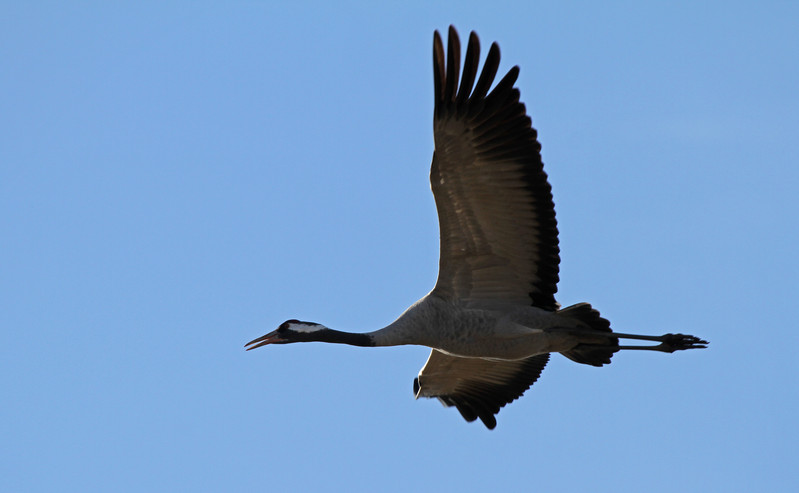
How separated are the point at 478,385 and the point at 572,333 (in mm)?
2556

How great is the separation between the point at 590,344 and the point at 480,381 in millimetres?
2401

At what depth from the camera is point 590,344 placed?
13812 millimetres

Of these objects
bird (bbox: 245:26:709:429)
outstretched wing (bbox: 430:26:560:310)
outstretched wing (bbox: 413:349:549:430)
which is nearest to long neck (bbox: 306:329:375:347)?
bird (bbox: 245:26:709:429)

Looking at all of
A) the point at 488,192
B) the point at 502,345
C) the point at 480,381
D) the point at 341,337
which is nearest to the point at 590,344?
the point at 502,345

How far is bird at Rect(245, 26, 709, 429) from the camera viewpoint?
1202cm

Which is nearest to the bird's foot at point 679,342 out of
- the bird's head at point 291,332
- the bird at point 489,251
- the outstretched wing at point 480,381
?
the bird at point 489,251

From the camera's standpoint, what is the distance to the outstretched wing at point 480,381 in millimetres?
15523

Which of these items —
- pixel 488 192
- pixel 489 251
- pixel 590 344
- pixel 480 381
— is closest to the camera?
pixel 488 192

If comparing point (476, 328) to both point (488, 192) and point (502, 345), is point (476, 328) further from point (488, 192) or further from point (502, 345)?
point (488, 192)

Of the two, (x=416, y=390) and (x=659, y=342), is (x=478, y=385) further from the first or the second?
(x=659, y=342)

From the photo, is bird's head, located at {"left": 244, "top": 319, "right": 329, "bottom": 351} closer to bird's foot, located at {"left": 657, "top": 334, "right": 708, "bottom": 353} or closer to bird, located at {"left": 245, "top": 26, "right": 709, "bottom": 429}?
bird, located at {"left": 245, "top": 26, "right": 709, "bottom": 429}

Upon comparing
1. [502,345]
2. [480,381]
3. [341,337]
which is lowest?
[480,381]

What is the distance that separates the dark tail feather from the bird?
13mm

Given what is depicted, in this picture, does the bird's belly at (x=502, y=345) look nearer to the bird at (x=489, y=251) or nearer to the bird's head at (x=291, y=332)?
the bird at (x=489, y=251)
